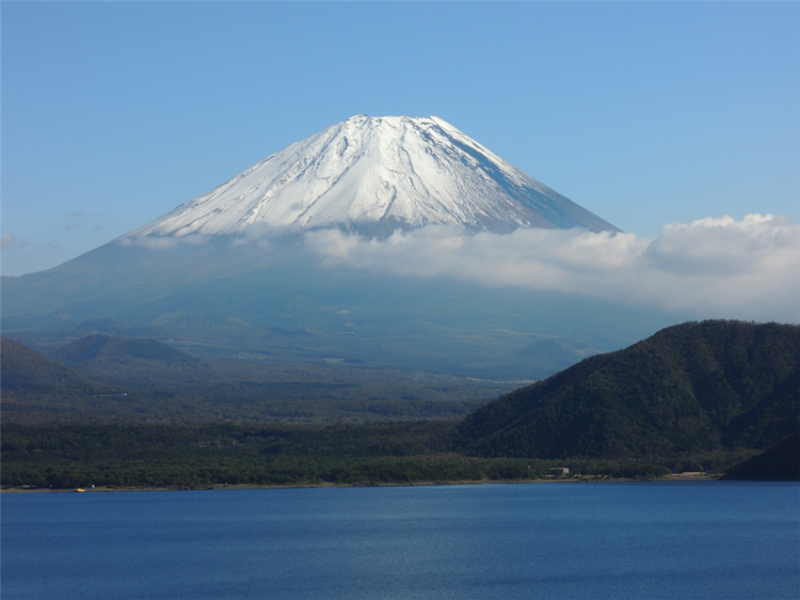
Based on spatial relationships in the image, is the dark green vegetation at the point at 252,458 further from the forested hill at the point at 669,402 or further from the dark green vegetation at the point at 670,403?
the forested hill at the point at 669,402

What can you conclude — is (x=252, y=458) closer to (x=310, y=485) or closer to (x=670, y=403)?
(x=310, y=485)

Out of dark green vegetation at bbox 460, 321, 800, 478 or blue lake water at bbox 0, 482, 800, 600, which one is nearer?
blue lake water at bbox 0, 482, 800, 600

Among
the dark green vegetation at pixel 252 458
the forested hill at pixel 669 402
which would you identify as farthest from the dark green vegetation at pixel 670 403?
the dark green vegetation at pixel 252 458

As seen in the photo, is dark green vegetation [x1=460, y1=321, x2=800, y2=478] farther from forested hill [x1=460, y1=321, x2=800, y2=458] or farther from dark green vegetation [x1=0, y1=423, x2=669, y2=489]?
dark green vegetation [x1=0, y1=423, x2=669, y2=489]

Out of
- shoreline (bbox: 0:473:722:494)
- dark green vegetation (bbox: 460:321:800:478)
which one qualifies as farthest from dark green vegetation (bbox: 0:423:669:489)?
dark green vegetation (bbox: 460:321:800:478)

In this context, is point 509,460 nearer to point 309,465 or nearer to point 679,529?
point 309,465

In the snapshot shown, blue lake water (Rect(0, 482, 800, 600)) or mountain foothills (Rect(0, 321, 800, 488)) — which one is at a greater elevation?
mountain foothills (Rect(0, 321, 800, 488))

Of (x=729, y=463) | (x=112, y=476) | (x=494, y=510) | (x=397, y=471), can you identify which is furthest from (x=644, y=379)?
(x=112, y=476)
